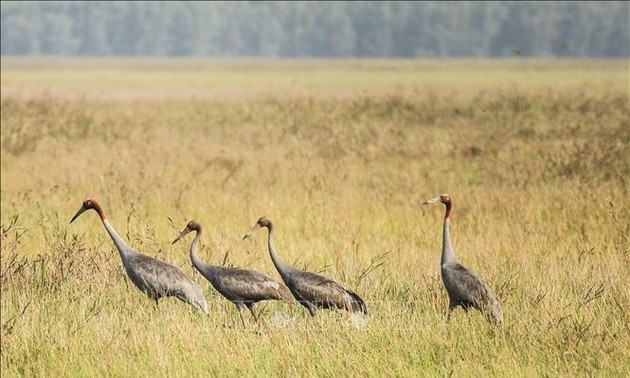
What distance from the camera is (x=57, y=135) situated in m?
26.7

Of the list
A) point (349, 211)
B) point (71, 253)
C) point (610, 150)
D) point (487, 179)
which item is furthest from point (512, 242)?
point (610, 150)

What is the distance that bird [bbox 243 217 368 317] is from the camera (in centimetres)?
841

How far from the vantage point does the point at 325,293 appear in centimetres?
841

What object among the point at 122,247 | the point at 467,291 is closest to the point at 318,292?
the point at 467,291

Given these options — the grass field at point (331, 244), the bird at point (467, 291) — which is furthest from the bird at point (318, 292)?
the bird at point (467, 291)

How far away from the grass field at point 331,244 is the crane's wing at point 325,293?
0.14 m

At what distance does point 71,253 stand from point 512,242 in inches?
176

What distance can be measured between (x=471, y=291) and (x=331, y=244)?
4.18 metres

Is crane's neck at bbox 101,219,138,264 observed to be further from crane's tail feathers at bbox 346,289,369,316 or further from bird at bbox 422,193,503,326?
bird at bbox 422,193,503,326

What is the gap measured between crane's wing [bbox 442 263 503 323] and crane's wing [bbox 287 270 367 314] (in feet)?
2.02

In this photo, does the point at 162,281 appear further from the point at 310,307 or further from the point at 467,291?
the point at 467,291

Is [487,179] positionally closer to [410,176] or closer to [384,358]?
[410,176]

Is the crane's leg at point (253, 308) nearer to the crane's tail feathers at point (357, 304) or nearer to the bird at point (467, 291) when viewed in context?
the crane's tail feathers at point (357, 304)

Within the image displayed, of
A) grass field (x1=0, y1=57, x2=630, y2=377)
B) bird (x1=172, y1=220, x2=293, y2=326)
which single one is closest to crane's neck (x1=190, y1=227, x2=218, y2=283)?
bird (x1=172, y1=220, x2=293, y2=326)
